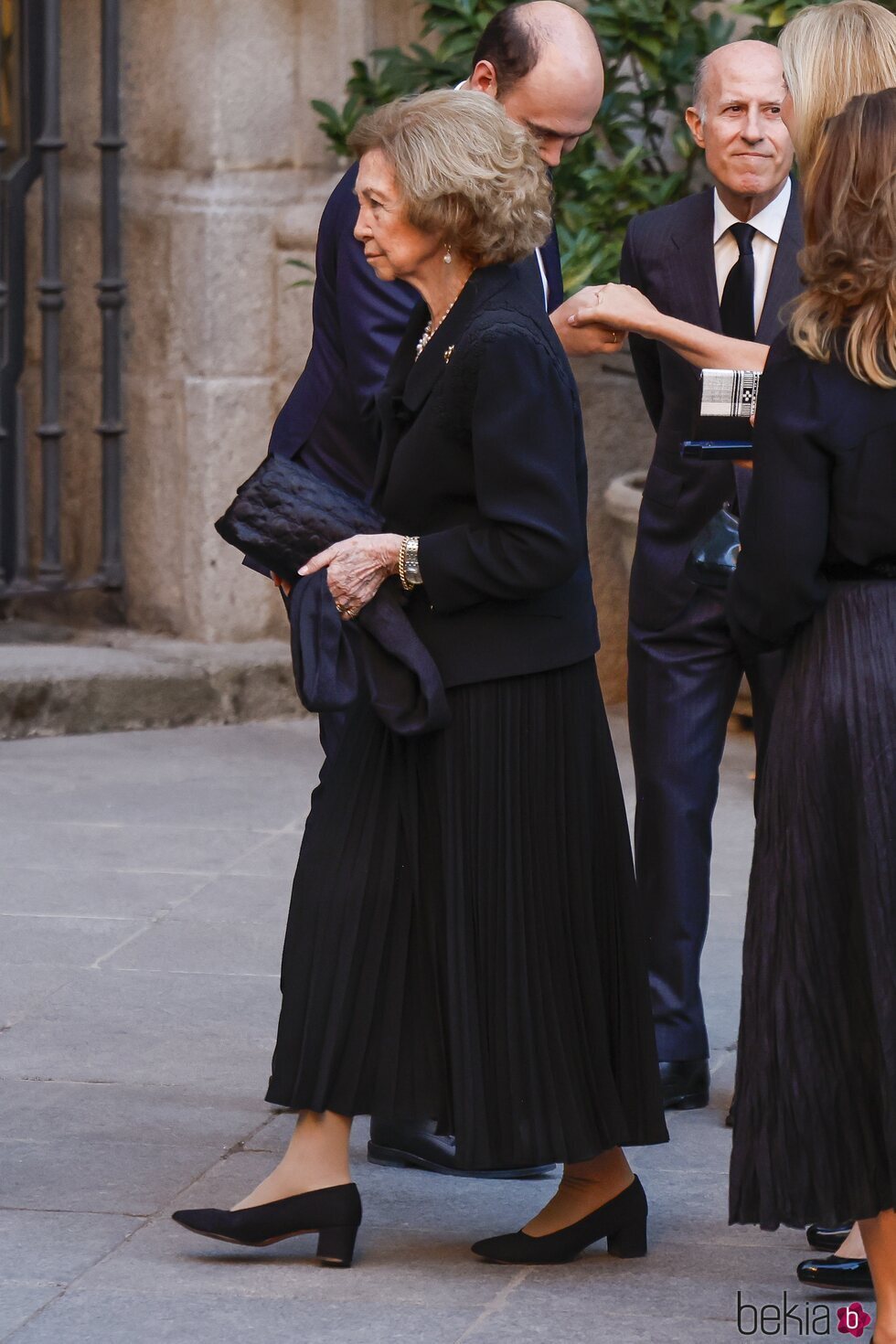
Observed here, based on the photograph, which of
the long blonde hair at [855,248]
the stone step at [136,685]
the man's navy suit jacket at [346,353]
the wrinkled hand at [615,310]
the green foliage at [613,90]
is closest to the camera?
the long blonde hair at [855,248]

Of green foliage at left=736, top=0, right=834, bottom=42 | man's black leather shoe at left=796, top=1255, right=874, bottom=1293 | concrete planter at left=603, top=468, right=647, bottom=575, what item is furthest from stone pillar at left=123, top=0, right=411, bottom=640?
man's black leather shoe at left=796, top=1255, right=874, bottom=1293

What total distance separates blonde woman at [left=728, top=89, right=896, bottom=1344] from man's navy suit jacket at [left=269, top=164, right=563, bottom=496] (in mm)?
1256

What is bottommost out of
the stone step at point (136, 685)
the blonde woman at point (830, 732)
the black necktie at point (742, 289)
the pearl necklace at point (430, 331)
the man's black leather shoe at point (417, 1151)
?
the man's black leather shoe at point (417, 1151)

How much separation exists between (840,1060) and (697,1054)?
1.27 m

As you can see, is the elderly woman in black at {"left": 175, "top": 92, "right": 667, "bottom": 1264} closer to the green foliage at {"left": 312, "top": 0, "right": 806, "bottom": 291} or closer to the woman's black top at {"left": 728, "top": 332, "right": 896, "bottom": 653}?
the woman's black top at {"left": 728, "top": 332, "right": 896, "bottom": 653}

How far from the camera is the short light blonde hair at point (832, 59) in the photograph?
11.3 feet

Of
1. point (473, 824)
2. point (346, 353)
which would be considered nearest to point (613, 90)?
point (346, 353)

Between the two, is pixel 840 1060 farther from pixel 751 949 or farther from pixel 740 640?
pixel 740 640

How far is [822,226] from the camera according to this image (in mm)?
3170

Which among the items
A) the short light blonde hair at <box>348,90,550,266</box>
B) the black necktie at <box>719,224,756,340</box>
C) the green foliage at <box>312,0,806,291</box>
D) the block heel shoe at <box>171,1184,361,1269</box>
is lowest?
the block heel shoe at <box>171,1184,361,1269</box>

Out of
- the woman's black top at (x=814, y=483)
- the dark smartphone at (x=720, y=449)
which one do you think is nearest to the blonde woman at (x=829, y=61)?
the woman's black top at (x=814, y=483)

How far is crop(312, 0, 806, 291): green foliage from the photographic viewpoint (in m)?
7.37

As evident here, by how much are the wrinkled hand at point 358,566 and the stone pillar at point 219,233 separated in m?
4.25

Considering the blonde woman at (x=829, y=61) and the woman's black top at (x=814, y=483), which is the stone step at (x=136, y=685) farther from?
the woman's black top at (x=814, y=483)
